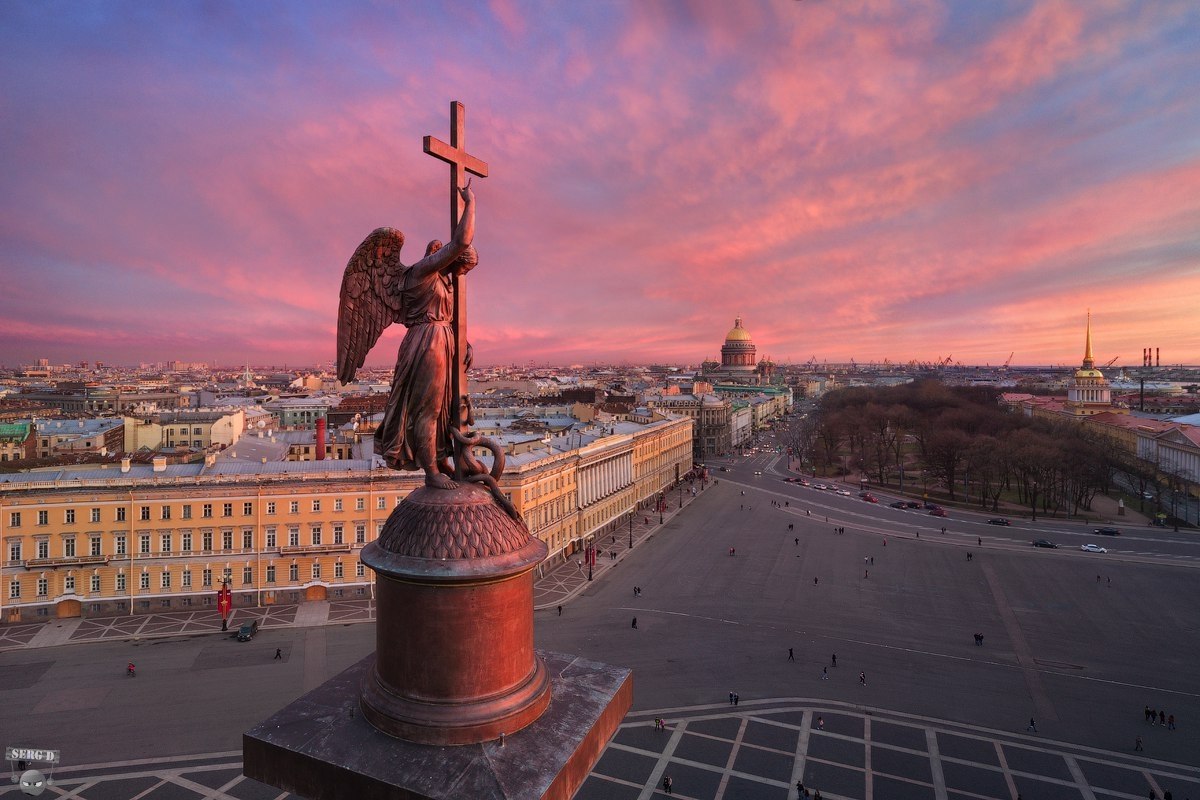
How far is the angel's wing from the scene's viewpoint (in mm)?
6918

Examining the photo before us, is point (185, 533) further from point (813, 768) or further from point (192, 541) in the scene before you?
point (813, 768)

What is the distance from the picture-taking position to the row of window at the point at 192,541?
114 feet

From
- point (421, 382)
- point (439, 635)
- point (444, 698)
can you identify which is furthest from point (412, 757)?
point (421, 382)

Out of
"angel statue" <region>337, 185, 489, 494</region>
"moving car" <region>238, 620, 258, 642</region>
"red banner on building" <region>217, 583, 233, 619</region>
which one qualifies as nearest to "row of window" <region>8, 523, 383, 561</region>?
"red banner on building" <region>217, 583, 233, 619</region>

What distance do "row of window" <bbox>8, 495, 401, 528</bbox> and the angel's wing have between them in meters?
27.7

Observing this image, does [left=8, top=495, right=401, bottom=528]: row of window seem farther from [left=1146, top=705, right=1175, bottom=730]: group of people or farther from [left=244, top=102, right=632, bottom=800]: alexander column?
Answer: [left=1146, top=705, right=1175, bottom=730]: group of people

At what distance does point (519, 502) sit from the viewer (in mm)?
42031

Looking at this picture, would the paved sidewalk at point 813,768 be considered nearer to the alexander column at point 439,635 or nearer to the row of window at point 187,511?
the row of window at point 187,511

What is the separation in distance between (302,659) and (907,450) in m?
98.9

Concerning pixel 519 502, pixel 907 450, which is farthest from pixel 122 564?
pixel 907 450

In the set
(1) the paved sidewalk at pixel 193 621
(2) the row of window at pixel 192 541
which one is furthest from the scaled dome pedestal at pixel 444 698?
(2) the row of window at pixel 192 541

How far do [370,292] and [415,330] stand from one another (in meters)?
0.87

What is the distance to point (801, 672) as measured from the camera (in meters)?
28.9

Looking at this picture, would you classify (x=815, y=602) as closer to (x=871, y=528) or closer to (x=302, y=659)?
(x=871, y=528)
